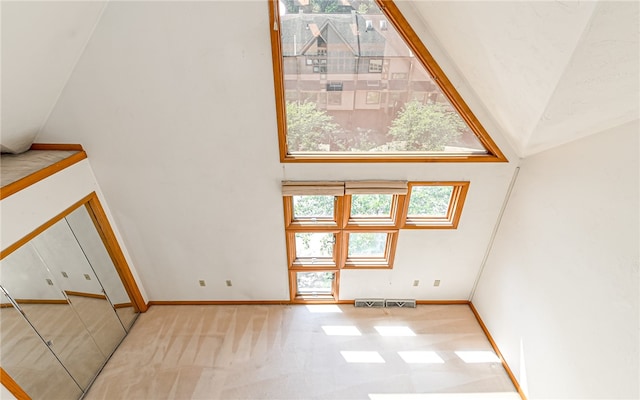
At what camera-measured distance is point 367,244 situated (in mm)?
3789

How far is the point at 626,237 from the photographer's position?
1.92 meters

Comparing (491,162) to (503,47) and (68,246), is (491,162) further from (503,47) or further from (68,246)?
(68,246)

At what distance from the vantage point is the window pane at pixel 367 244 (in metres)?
3.72

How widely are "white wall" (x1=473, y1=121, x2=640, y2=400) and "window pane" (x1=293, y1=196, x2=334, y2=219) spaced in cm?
199

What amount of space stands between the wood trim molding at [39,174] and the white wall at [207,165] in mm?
128

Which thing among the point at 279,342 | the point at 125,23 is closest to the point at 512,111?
the point at 125,23

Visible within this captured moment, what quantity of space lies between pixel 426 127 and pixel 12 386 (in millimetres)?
4177

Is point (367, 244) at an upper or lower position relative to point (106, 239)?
lower

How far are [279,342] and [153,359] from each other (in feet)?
4.75

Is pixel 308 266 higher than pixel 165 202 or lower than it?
lower

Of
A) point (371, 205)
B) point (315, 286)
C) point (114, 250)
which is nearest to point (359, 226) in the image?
point (371, 205)

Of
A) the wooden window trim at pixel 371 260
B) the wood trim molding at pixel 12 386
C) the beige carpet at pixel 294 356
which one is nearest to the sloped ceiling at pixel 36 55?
the wood trim molding at pixel 12 386

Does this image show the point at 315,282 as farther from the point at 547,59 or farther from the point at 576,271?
the point at 547,59

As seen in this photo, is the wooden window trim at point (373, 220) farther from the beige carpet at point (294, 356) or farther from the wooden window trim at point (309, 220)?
the beige carpet at point (294, 356)
